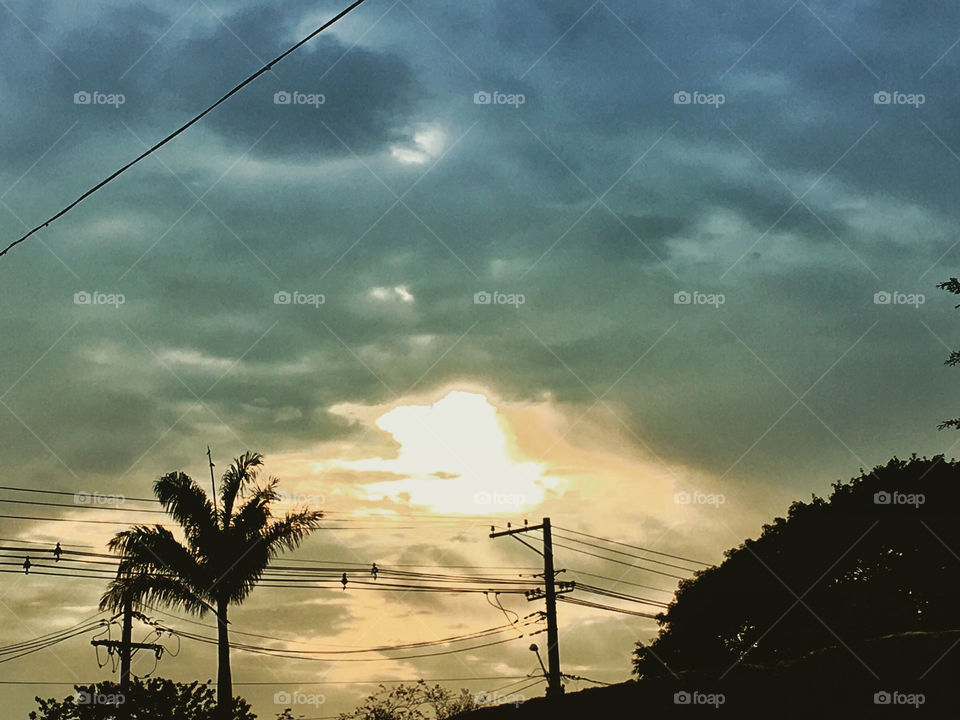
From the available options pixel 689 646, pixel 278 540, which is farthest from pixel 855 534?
pixel 278 540

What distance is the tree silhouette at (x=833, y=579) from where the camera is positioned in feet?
125

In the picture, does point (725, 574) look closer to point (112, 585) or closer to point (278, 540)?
point (278, 540)

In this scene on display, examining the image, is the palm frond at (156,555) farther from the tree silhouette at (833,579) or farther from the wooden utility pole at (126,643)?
the tree silhouette at (833,579)

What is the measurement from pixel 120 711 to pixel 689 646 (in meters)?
31.8

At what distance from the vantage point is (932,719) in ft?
Answer: 29.2
